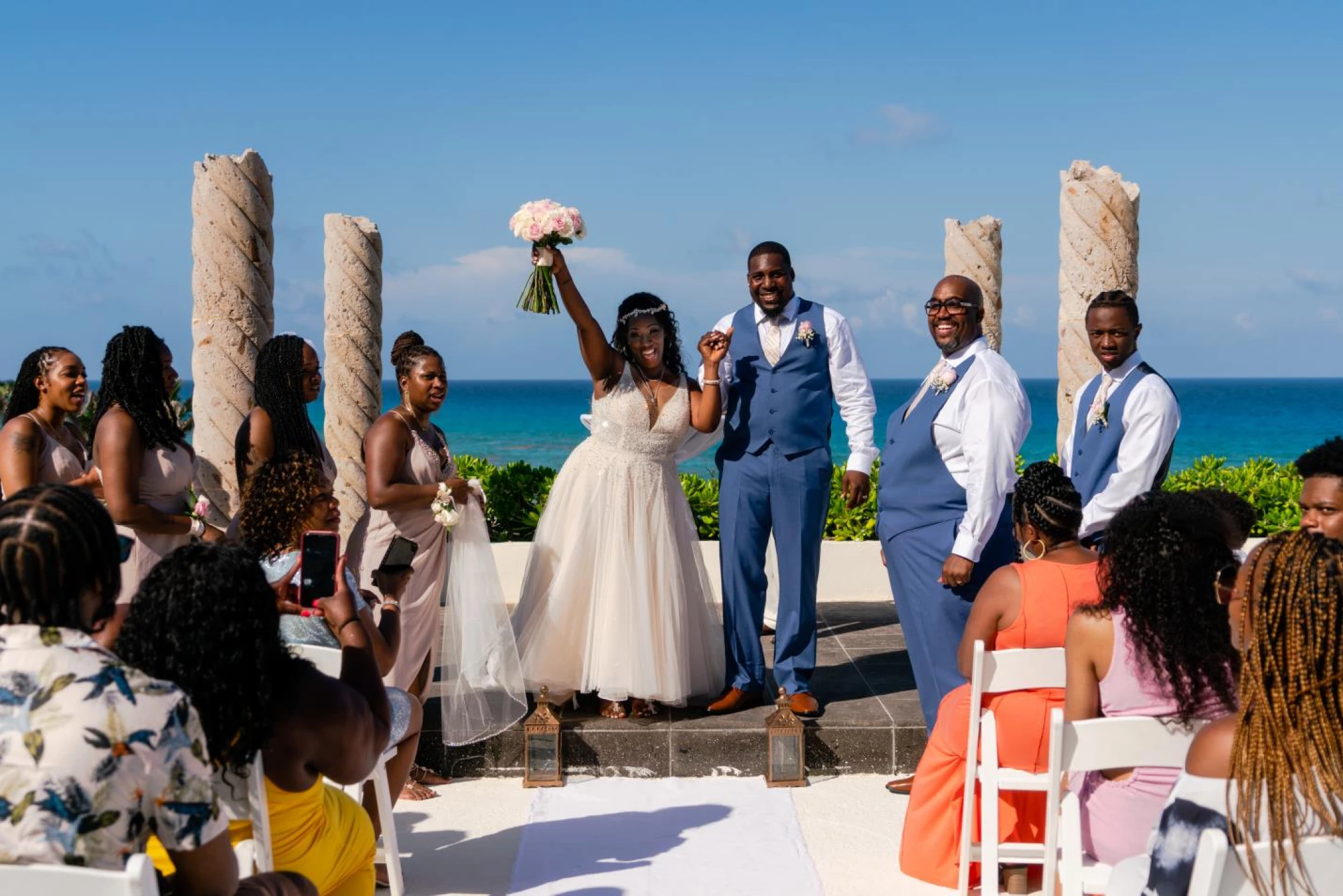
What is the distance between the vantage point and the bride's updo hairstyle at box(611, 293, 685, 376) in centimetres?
572

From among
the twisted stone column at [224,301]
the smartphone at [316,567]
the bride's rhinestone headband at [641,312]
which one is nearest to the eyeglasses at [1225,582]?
the smartphone at [316,567]

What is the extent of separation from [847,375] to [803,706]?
4.86 feet

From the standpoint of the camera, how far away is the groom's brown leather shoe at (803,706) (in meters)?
5.64

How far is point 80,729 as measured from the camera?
84.1 inches

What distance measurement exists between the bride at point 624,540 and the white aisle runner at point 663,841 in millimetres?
464

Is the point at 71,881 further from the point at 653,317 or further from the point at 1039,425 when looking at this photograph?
the point at 1039,425

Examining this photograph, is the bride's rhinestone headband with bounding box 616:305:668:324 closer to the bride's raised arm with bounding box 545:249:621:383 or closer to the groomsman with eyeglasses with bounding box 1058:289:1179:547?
the bride's raised arm with bounding box 545:249:621:383

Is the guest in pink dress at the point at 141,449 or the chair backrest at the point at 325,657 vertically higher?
the guest in pink dress at the point at 141,449

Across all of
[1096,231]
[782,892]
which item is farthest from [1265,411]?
[782,892]

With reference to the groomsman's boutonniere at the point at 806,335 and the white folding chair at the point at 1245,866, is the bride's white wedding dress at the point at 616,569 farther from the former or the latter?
the white folding chair at the point at 1245,866

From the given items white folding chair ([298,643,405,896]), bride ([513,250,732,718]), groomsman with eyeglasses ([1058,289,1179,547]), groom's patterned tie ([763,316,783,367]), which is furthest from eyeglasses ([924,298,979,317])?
white folding chair ([298,643,405,896])

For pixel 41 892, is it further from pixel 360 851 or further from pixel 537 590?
pixel 537 590

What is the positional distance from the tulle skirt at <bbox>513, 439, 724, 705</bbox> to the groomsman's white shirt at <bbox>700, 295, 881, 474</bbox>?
0.59m

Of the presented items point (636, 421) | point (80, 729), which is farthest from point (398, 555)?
point (636, 421)
